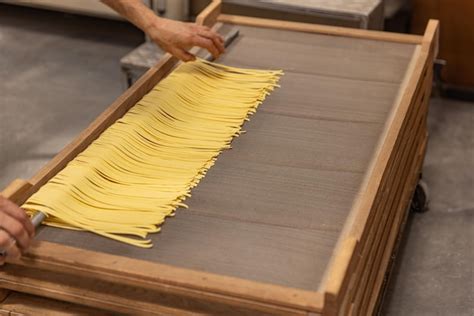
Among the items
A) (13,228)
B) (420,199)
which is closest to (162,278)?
(13,228)

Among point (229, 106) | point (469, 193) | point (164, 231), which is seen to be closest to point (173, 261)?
point (164, 231)

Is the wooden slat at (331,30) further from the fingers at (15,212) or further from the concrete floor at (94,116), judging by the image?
the fingers at (15,212)

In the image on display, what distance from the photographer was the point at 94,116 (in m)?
3.12

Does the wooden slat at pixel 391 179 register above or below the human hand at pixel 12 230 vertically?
below

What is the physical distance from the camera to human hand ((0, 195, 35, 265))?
1299 mm

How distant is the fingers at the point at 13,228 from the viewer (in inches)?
51.1

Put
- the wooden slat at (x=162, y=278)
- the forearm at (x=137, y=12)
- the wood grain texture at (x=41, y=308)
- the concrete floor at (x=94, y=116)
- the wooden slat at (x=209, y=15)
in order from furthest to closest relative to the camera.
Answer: the wooden slat at (x=209, y=15) < the concrete floor at (x=94, y=116) < the forearm at (x=137, y=12) < the wood grain texture at (x=41, y=308) < the wooden slat at (x=162, y=278)

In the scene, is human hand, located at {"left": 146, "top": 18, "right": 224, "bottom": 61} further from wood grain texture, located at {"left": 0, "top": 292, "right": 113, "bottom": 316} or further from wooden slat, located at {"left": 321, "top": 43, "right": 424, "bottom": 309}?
wood grain texture, located at {"left": 0, "top": 292, "right": 113, "bottom": 316}

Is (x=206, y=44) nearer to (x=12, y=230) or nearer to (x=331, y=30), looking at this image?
(x=331, y=30)

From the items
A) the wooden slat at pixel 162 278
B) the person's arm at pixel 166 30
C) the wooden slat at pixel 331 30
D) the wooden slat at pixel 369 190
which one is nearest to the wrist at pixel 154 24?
the person's arm at pixel 166 30

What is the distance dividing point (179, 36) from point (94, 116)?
1.16 meters

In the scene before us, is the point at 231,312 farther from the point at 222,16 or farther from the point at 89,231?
the point at 222,16

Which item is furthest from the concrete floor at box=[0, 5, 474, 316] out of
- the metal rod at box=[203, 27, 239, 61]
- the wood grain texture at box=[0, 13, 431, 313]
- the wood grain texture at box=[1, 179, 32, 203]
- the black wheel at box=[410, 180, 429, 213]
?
the wood grain texture at box=[1, 179, 32, 203]

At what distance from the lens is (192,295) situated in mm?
1292
